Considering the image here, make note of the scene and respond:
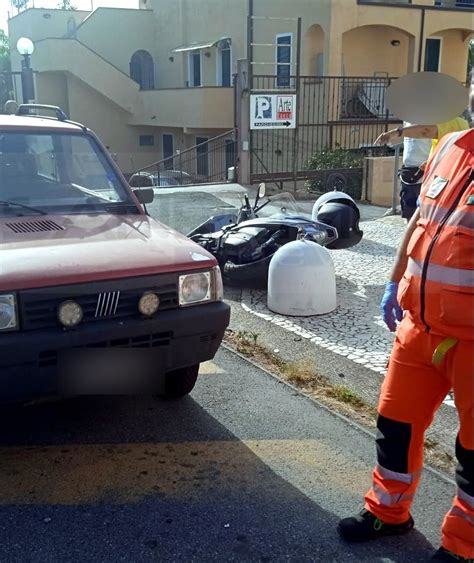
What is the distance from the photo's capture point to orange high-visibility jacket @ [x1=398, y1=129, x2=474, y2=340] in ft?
7.53

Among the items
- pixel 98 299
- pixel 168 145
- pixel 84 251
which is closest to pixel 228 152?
pixel 168 145

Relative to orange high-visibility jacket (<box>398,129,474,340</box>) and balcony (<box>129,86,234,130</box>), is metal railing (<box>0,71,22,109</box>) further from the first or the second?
orange high-visibility jacket (<box>398,129,474,340</box>)

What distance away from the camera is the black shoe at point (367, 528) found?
266cm

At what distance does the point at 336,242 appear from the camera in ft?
22.6

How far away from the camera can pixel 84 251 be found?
327 cm

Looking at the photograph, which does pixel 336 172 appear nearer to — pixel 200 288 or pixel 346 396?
pixel 346 396

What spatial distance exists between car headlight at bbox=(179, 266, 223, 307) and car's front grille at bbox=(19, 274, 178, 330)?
58 mm

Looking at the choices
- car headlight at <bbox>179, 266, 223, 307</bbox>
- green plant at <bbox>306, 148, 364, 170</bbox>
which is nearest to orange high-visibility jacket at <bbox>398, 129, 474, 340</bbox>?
car headlight at <bbox>179, 266, 223, 307</bbox>

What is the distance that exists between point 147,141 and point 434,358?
26.5 m

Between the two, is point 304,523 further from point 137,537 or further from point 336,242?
point 336,242

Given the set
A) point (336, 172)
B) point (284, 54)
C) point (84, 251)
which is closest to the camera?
point (84, 251)

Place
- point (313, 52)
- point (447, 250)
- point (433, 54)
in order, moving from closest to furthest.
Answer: point (447, 250), point (313, 52), point (433, 54)

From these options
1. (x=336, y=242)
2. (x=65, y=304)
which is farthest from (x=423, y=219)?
(x=336, y=242)

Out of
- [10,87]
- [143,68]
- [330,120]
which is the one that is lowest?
[330,120]
